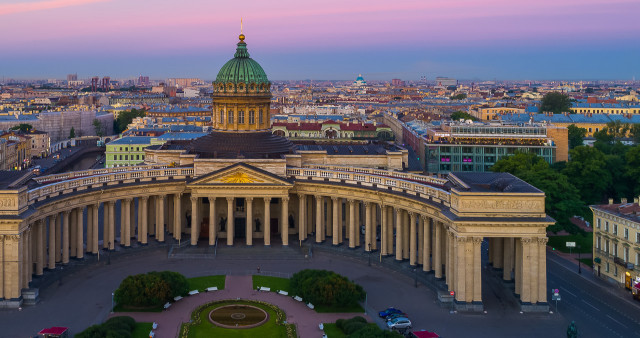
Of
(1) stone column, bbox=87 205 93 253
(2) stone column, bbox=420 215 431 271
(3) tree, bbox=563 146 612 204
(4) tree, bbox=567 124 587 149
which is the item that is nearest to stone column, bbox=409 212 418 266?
(2) stone column, bbox=420 215 431 271

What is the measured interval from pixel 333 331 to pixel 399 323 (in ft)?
17.5

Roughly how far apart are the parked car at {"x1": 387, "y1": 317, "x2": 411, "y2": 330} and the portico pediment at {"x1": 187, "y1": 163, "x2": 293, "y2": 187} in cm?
2790

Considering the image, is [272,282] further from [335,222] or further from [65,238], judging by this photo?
[65,238]

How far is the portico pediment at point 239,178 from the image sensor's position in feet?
263

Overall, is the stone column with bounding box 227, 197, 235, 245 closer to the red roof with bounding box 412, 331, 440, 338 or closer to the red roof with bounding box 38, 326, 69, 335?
the red roof with bounding box 38, 326, 69, 335

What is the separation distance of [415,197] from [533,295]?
1521 cm

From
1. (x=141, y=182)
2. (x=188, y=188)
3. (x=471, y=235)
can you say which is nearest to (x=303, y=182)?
(x=188, y=188)

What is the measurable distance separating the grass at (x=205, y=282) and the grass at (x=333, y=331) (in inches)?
558

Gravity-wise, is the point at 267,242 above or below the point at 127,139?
below

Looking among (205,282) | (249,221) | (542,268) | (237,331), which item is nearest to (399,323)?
(237,331)

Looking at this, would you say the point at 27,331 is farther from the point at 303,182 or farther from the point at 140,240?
the point at 303,182

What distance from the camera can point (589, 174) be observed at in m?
108

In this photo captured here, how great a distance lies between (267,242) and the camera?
82.3 meters

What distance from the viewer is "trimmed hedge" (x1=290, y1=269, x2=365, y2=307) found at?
198 ft
